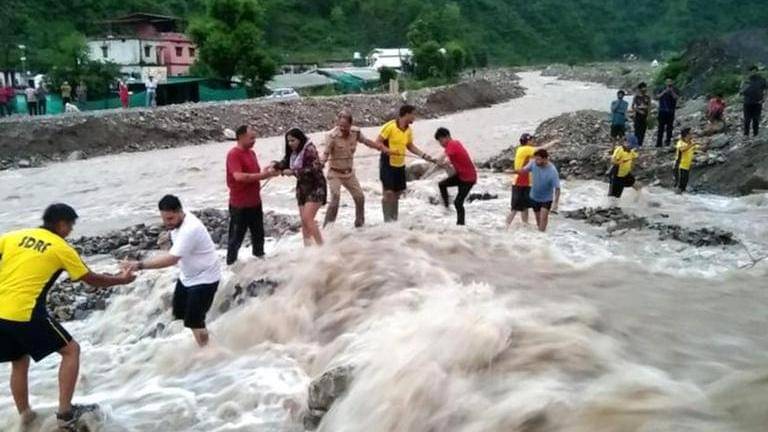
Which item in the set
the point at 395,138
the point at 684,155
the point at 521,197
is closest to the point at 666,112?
the point at 684,155

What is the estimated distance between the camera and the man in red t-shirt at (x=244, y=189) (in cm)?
911

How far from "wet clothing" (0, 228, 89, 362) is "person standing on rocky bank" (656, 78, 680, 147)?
1645 centimetres

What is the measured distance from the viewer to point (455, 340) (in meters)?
6.44

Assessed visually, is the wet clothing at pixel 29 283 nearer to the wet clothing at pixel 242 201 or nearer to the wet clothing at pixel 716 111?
the wet clothing at pixel 242 201

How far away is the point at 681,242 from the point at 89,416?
29.9 ft

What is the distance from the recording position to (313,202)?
9.66 meters

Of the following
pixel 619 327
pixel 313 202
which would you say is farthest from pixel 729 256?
pixel 313 202

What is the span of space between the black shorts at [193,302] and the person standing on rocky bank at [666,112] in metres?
15.0

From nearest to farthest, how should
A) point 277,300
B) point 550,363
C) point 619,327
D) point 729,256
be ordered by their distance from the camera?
1. point 550,363
2. point 619,327
3. point 277,300
4. point 729,256

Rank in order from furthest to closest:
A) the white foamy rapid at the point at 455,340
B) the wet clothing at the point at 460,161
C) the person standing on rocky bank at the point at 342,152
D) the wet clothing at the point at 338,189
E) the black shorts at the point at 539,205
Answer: the black shorts at the point at 539,205, the wet clothing at the point at 460,161, the wet clothing at the point at 338,189, the person standing on rocky bank at the point at 342,152, the white foamy rapid at the point at 455,340

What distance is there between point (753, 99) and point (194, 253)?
1539 cm

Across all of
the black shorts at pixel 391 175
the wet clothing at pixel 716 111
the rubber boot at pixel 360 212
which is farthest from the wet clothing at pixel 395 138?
the wet clothing at pixel 716 111

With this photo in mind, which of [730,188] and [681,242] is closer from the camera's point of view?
[681,242]

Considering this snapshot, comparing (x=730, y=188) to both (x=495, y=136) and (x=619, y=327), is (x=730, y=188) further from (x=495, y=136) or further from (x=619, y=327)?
(x=495, y=136)
